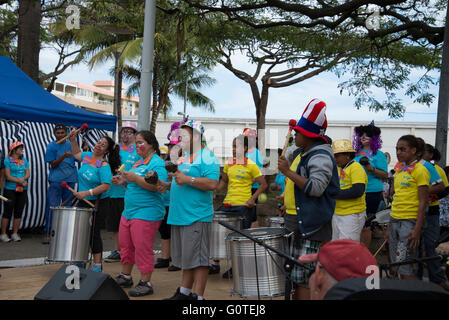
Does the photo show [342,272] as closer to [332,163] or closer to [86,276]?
[86,276]

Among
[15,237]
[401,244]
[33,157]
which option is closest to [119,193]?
[15,237]

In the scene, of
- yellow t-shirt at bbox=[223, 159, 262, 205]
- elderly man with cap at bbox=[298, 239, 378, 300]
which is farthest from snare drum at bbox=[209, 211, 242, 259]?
elderly man with cap at bbox=[298, 239, 378, 300]

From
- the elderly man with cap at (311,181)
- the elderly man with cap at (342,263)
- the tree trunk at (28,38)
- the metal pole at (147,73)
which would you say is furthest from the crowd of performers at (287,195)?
the tree trunk at (28,38)

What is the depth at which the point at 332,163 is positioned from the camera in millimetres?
3967

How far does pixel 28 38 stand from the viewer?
40.1 feet

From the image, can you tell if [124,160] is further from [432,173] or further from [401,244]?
[432,173]

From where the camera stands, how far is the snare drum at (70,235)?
6.31 meters

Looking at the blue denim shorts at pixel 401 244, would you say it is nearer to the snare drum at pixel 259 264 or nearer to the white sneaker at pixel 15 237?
the snare drum at pixel 259 264

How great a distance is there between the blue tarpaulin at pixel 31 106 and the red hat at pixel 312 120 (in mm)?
6500

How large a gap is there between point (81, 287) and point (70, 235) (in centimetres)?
350

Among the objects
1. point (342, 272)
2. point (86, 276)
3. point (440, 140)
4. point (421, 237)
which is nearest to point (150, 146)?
point (86, 276)

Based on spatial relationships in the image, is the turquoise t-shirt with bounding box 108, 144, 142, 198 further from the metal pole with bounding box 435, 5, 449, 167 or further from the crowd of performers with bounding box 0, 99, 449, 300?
the metal pole with bounding box 435, 5, 449, 167

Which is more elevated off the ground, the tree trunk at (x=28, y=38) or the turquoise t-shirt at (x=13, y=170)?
the tree trunk at (x=28, y=38)
